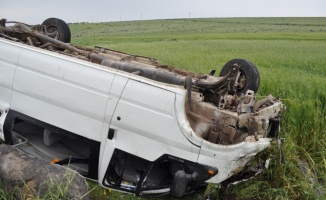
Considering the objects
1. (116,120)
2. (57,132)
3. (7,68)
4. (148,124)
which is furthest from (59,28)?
(148,124)

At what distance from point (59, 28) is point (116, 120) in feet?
10.2

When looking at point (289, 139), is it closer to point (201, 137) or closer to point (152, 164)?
point (201, 137)

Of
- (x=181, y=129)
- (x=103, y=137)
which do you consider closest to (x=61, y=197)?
(x=103, y=137)

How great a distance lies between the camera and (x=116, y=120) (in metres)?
3.75

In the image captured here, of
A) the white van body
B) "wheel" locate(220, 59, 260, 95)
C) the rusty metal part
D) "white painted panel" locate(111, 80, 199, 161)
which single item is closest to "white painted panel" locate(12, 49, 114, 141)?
the white van body

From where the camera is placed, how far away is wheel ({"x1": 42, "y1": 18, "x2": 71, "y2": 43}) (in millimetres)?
6230

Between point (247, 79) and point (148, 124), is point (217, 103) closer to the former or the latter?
point (247, 79)

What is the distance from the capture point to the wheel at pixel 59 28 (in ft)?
20.4

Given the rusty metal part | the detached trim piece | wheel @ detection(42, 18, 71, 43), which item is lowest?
the detached trim piece

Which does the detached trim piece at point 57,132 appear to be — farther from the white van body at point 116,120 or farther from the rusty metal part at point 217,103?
the rusty metal part at point 217,103

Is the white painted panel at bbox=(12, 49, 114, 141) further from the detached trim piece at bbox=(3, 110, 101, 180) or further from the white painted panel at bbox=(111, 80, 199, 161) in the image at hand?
the white painted panel at bbox=(111, 80, 199, 161)

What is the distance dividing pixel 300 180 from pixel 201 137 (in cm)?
143

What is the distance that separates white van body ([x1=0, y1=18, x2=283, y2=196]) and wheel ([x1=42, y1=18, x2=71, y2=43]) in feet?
5.75

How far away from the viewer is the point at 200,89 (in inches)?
171
